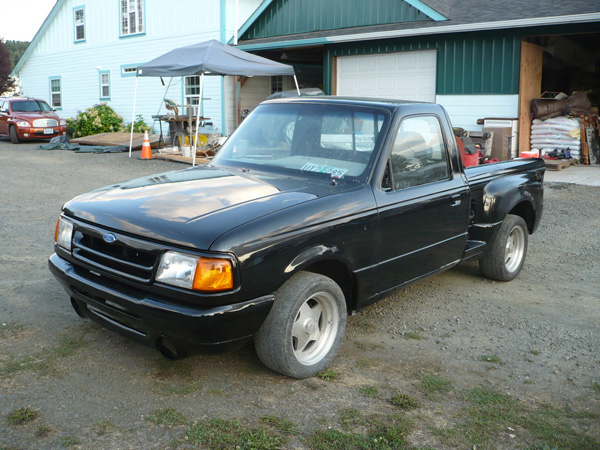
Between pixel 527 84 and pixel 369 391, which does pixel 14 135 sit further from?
pixel 369 391

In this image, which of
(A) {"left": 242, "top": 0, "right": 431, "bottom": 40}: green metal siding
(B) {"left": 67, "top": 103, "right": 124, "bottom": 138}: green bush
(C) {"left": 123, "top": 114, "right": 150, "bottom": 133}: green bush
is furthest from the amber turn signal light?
(B) {"left": 67, "top": 103, "right": 124, "bottom": 138}: green bush

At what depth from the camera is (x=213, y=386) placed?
373cm

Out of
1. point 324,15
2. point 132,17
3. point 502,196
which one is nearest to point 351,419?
point 502,196

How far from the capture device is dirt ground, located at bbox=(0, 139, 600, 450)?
323 centimetres

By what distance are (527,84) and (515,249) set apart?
942cm

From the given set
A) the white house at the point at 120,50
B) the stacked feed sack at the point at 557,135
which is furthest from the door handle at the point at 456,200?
the white house at the point at 120,50

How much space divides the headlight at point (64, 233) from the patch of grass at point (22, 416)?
1.07 meters

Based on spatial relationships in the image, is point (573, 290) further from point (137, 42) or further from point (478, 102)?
point (137, 42)

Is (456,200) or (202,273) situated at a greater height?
(456,200)

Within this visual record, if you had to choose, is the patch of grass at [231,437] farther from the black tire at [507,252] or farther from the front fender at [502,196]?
the black tire at [507,252]

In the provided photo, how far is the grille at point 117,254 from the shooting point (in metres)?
3.47

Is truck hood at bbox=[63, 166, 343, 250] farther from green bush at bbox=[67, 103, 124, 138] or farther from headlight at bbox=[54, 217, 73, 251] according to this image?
green bush at bbox=[67, 103, 124, 138]

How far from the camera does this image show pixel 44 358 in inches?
159

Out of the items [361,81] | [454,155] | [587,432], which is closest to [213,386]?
[587,432]
